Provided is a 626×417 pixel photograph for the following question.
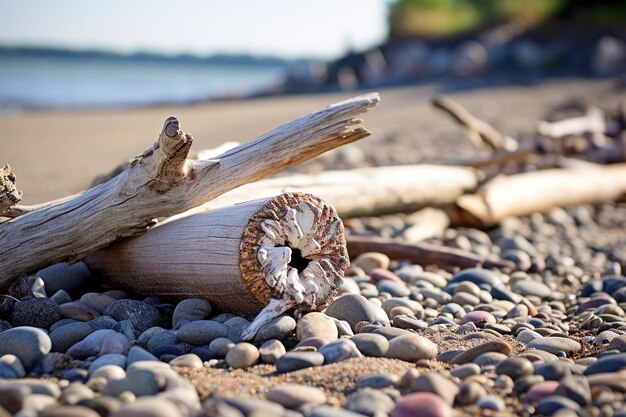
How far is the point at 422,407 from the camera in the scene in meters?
2.05

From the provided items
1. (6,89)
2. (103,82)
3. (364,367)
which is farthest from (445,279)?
(103,82)

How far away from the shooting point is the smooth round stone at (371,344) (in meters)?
2.63

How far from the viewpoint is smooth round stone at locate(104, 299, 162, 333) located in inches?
117

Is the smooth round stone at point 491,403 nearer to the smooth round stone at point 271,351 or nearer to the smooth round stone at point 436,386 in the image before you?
the smooth round stone at point 436,386

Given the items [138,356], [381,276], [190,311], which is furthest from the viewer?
[381,276]

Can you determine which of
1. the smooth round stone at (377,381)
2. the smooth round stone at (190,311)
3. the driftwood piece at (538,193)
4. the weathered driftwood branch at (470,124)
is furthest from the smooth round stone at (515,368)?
the weathered driftwood branch at (470,124)

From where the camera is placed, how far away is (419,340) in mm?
2670

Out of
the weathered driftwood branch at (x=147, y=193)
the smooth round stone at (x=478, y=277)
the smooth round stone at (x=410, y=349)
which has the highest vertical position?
the weathered driftwood branch at (x=147, y=193)

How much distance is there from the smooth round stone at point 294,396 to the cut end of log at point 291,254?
24.2 inches

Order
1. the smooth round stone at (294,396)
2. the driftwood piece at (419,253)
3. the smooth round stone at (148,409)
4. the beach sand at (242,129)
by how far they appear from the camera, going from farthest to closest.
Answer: the beach sand at (242,129) → the driftwood piece at (419,253) → the smooth round stone at (294,396) → the smooth round stone at (148,409)

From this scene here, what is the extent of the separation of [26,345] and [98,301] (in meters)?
0.68

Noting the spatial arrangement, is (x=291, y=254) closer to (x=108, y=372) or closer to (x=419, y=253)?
(x=108, y=372)

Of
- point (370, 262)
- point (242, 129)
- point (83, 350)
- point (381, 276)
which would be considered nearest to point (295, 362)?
point (83, 350)

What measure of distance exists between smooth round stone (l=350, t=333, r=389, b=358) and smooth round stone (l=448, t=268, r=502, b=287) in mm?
1408
